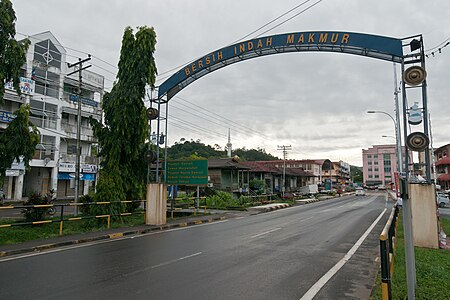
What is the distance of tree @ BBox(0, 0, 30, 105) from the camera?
41.3 ft

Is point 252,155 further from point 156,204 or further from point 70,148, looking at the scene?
point 156,204

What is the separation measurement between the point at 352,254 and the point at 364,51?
8.55 meters

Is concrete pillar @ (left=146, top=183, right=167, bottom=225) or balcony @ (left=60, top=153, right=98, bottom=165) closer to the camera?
concrete pillar @ (left=146, top=183, right=167, bottom=225)

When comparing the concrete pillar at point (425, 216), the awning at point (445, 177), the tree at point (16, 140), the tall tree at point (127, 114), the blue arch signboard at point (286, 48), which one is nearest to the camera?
the concrete pillar at point (425, 216)

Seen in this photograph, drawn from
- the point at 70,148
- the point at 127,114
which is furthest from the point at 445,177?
the point at 70,148

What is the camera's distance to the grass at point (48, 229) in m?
A: 12.1

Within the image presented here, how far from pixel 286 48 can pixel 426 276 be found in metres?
11.7

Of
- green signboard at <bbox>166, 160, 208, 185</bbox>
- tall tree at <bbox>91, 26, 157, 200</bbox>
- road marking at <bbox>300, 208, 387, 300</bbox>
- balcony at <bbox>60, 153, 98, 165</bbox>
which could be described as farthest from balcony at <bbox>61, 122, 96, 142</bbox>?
road marking at <bbox>300, 208, 387, 300</bbox>

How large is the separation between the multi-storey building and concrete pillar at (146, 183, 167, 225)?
2269 cm

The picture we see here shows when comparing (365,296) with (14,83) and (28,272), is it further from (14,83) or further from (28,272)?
(14,83)

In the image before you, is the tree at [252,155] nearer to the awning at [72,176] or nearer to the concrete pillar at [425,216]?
the awning at [72,176]

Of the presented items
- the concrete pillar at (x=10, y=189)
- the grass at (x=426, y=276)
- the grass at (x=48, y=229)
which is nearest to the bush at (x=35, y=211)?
the grass at (x=48, y=229)

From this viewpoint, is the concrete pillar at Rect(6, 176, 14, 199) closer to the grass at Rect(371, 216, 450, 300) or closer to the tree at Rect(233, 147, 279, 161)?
the grass at Rect(371, 216, 450, 300)

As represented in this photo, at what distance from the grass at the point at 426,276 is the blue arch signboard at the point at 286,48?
7.39 metres
